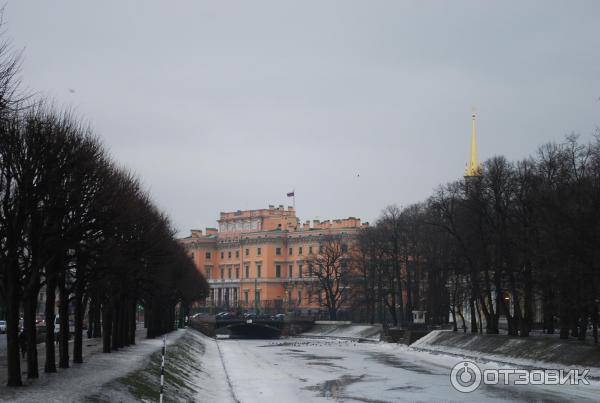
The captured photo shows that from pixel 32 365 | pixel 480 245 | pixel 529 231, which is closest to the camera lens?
pixel 32 365

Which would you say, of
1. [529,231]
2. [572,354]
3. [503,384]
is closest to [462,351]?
[529,231]

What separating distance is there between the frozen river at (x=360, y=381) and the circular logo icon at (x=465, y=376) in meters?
0.63

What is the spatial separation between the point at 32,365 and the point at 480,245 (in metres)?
51.2

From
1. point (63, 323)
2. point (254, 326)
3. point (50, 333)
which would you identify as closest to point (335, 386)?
point (63, 323)

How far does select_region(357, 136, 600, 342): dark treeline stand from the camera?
184ft

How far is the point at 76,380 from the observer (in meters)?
36.1

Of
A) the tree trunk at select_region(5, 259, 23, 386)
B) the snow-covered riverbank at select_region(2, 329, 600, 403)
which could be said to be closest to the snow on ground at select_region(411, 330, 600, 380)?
the snow-covered riverbank at select_region(2, 329, 600, 403)

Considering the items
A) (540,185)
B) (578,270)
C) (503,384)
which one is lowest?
(503,384)

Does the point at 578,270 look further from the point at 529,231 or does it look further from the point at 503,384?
the point at 529,231

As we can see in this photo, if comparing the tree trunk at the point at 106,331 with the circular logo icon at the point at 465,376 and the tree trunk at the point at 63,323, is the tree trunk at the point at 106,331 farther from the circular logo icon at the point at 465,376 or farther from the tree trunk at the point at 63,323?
the circular logo icon at the point at 465,376

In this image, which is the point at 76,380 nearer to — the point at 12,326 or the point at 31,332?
the point at 31,332

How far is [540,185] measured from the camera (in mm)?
71875
